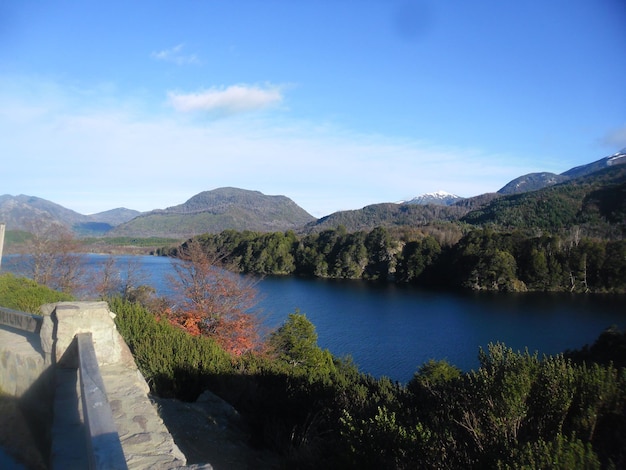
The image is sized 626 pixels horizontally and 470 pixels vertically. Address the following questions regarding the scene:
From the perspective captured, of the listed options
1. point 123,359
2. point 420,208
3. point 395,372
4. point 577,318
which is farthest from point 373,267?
point 420,208

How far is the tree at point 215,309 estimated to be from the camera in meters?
14.5

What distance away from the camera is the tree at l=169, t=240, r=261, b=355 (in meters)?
14.5

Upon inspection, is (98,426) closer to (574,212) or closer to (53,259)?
(53,259)

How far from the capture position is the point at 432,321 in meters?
32.5

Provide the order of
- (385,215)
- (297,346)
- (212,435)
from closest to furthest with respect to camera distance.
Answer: (212,435) < (297,346) < (385,215)

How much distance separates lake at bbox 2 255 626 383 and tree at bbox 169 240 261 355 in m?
8.11

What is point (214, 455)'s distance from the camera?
5.11 m

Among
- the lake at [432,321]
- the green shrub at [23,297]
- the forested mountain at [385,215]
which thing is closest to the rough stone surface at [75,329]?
the green shrub at [23,297]

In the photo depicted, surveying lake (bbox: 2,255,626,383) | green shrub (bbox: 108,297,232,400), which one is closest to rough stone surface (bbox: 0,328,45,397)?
green shrub (bbox: 108,297,232,400)

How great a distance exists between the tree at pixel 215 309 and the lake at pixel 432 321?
319 inches

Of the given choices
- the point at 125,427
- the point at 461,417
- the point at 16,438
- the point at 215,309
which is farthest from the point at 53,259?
the point at 461,417

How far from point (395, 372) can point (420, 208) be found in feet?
501

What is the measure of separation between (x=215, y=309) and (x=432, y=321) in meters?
21.6

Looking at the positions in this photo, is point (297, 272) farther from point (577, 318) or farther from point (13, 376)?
point (13, 376)
